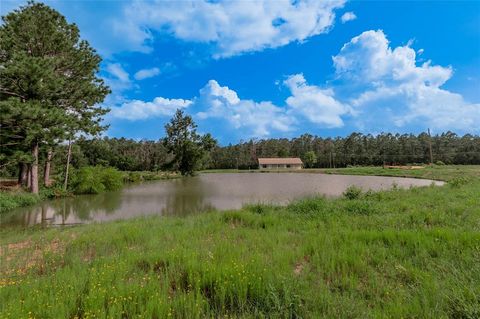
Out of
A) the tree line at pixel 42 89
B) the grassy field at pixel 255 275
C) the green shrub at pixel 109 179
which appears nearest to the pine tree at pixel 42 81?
the tree line at pixel 42 89

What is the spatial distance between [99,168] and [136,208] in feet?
Result: 48.1

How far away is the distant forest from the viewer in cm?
6619

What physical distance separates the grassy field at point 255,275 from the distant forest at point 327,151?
55.0 meters

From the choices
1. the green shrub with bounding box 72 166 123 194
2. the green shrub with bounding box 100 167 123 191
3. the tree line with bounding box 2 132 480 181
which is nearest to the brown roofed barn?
the tree line with bounding box 2 132 480 181

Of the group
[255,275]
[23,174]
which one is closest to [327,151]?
[23,174]

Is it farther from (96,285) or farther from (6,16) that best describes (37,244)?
(6,16)

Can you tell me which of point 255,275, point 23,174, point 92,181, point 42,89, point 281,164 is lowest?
point 255,275

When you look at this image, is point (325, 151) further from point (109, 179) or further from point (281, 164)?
point (109, 179)

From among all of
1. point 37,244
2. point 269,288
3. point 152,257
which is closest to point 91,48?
point 37,244

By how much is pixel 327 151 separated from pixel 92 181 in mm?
71432

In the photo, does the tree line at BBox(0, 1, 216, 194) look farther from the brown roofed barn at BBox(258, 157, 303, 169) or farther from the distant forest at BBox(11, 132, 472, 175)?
the brown roofed barn at BBox(258, 157, 303, 169)

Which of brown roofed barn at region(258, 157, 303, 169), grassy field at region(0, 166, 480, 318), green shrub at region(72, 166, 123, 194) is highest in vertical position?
brown roofed barn at region(258, 157, 303, 169)

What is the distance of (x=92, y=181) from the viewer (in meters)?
24.7

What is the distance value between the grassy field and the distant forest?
5501 centimetres
